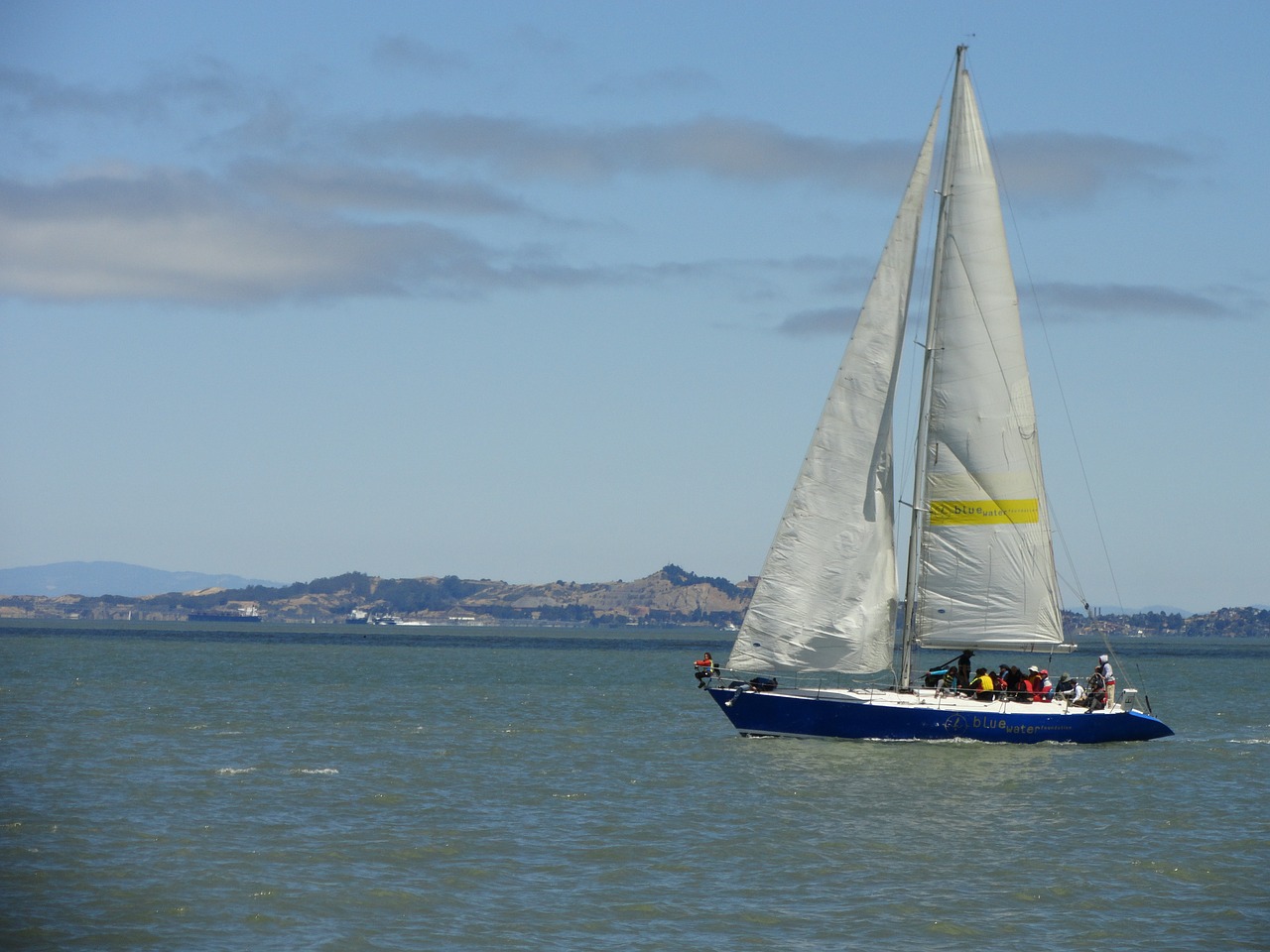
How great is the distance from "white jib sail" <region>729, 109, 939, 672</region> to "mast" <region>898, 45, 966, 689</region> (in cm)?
59

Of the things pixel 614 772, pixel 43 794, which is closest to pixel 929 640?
pixel 614 772

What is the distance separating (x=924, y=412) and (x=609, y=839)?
18.9 m

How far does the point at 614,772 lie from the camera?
42750mm

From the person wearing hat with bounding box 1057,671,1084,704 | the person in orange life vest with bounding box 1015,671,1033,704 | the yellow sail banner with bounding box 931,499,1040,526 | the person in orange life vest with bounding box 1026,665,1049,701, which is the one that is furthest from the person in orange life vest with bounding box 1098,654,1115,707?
the yellow sail banner with bounding box 931,499,1040,526

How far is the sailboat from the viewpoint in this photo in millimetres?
45125

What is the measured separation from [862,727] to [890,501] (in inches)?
258

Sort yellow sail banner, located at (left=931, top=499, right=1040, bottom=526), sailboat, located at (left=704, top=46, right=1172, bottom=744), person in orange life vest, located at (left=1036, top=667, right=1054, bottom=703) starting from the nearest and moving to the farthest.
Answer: sailboat, located at (left=704, top=46, right=1172, bottom=744) → yellow sail banner, located at (left=931, top=499, right=1040, bottom=526) → person in orange life vest, located at (left=1036, top=667, right=1054, bottom=703)

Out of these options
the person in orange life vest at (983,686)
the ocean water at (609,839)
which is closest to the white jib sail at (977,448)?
the person in orange life vest at (983,686)

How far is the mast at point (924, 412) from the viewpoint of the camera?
45.2m

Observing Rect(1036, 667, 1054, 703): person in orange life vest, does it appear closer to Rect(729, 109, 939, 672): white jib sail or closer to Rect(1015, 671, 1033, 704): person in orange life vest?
Rect(1015, 671, 1033, 704): person in orange life vest

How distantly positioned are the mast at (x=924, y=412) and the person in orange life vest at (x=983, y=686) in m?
1.92

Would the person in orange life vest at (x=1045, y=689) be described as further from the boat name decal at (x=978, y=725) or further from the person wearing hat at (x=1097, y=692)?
the boat name decal at (x=978, y=725)

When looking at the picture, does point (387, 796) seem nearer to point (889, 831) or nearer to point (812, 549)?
point (889, 831)

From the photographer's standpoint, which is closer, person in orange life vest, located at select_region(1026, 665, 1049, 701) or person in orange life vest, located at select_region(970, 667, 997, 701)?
person in orange life vest, located at select_region(970, 667, 997, 701)
